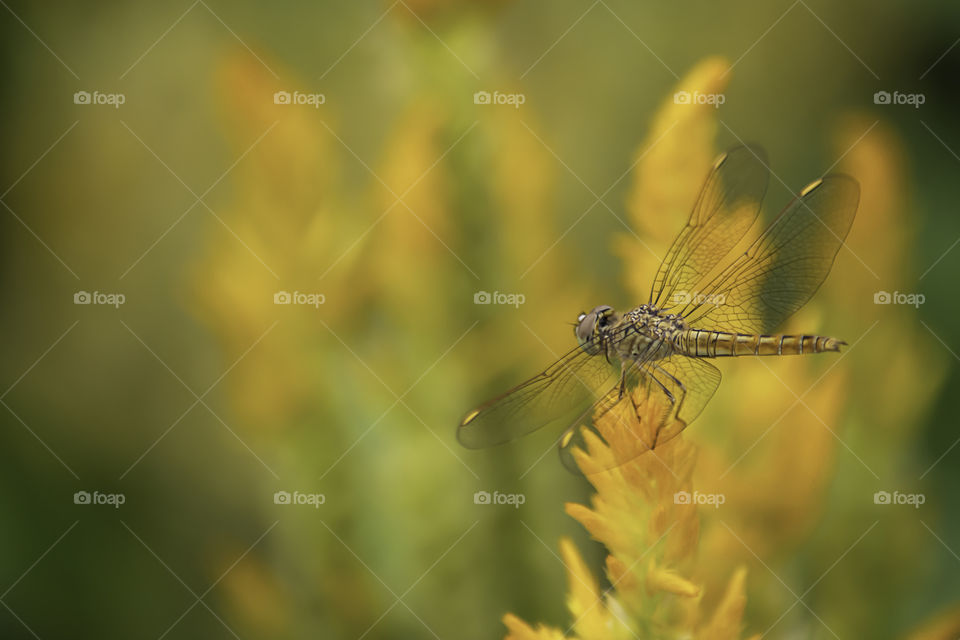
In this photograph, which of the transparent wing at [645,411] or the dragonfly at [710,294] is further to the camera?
the dragonfly at [710,294]

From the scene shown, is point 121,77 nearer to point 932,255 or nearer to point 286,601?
point 286,601

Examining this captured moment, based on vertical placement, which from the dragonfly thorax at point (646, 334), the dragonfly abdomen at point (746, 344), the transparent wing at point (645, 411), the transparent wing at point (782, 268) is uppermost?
the transparent wing at point (782, 268)

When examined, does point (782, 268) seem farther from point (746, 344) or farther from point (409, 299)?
→ point (409, 299)

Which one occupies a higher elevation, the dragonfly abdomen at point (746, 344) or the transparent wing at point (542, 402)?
the dragonfly abdomen at point (746, 344)

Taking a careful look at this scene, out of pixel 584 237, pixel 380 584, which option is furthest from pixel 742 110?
pixel 380 584

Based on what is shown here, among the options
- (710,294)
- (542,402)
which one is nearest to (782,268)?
(710,294)
